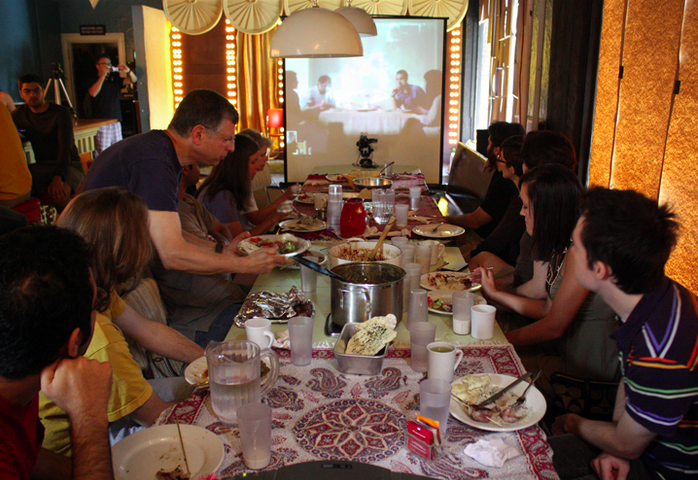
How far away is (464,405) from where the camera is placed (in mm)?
1302

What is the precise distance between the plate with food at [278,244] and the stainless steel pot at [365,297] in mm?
596

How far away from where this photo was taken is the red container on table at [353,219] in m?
2.86

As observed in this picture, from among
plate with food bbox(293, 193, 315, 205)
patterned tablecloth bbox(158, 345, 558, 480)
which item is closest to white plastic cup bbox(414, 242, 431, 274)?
patterned tablecloth bbox(158, 345, 558, 480)

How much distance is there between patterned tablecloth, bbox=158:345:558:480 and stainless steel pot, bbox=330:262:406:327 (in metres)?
0.14

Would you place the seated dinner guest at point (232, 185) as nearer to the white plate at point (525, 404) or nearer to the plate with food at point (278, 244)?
the plate with food at point (278, 244)

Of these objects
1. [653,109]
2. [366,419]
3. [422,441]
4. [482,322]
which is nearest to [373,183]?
[653,109]

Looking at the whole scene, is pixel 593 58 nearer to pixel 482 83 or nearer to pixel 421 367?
pixel 421 367

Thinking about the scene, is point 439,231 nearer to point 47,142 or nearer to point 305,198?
point 305,198

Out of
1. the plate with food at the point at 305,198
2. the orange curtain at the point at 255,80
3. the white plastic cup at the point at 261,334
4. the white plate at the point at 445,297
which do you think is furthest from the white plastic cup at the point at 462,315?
the orange curtain at the point at 255,80

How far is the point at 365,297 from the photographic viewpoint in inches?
63.4

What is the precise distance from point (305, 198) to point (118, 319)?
92.3 inches

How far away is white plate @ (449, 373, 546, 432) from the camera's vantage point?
1.21 meters

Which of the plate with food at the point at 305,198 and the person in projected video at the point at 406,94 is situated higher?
the person in projected video at the point at 406,94

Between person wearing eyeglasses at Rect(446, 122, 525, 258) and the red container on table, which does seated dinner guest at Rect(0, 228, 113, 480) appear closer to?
the red container on table
